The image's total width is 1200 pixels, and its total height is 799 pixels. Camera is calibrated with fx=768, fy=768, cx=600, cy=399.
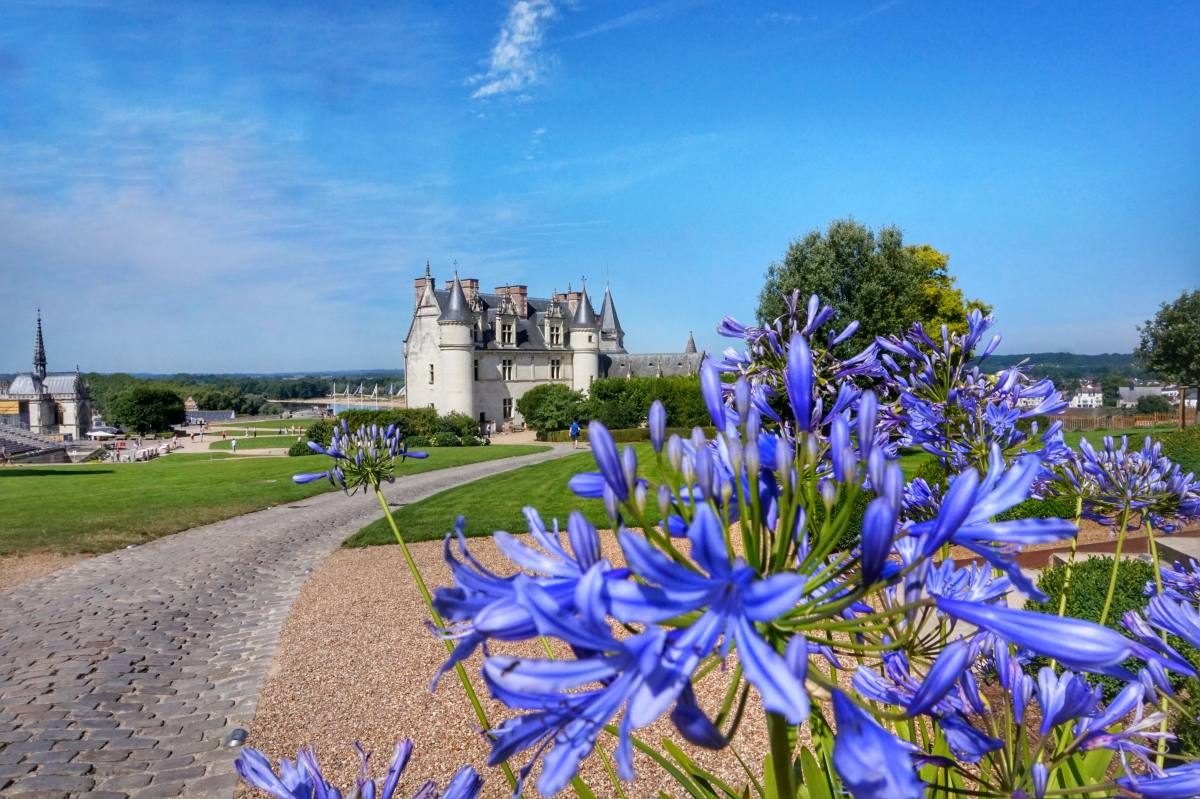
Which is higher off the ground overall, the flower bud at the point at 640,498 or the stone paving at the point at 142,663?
the flower bud at the point at 640,498

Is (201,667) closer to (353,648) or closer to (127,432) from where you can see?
(353,648)

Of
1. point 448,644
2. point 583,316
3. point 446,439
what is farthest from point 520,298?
point 448,644

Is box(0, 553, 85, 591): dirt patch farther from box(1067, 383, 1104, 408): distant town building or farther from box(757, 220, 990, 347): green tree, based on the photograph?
box(757, 220, 990, 347): green tree

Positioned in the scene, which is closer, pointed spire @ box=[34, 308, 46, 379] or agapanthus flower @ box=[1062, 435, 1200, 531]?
agapanthus flower @ box=[1062, 435, 1200, 531]

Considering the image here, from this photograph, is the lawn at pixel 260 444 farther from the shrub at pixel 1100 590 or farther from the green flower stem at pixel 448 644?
the green flower stem at pixel 448 644

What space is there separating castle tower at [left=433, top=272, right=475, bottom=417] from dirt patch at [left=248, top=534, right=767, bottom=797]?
43383 millimetres

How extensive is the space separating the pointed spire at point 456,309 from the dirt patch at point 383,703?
4380 cm

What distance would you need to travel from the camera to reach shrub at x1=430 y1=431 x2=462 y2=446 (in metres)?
45.1

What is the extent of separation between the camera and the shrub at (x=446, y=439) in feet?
148

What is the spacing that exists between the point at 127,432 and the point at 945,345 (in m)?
82.9

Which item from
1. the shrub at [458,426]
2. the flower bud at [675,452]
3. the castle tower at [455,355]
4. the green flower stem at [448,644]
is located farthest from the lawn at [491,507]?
the castle tower at [455,355]

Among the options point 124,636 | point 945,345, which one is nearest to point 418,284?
point 124,636

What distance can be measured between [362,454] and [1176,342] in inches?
1900

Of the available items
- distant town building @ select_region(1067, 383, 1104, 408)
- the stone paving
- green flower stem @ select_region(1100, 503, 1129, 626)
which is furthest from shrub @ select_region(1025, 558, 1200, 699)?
the stone paving
